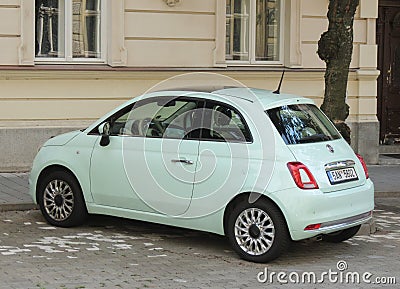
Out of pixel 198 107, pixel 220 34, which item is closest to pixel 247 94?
pixel 198 107

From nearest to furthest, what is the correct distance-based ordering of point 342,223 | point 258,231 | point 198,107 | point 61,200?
1. point 258,231
2. point 342,223
3. point 198,107
4. point 61,200

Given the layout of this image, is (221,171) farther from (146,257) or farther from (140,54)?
(140,54)

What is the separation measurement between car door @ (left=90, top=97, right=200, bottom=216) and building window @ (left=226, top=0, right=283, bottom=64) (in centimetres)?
628

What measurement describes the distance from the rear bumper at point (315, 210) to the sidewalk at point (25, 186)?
4.07 m

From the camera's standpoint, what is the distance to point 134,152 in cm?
886

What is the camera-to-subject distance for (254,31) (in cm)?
1541

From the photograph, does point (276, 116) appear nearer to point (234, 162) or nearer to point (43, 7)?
point (234, 162)

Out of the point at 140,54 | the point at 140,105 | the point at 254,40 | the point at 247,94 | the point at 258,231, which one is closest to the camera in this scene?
the point at 258,231

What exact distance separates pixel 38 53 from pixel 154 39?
78.1 inches

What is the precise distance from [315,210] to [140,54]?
22.5 feet

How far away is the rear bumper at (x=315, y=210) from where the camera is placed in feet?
25.8

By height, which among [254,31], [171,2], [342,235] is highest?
[171,2]

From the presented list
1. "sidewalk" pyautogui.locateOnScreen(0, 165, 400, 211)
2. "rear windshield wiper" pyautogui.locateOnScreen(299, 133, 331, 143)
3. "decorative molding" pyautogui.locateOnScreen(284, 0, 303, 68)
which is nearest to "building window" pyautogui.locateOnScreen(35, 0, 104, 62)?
"sidewalk" pyautogui.locateOnScreen(0, 165, 400, 211)

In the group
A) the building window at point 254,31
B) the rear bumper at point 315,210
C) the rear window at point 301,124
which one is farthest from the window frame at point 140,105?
the building window at point 254,31
